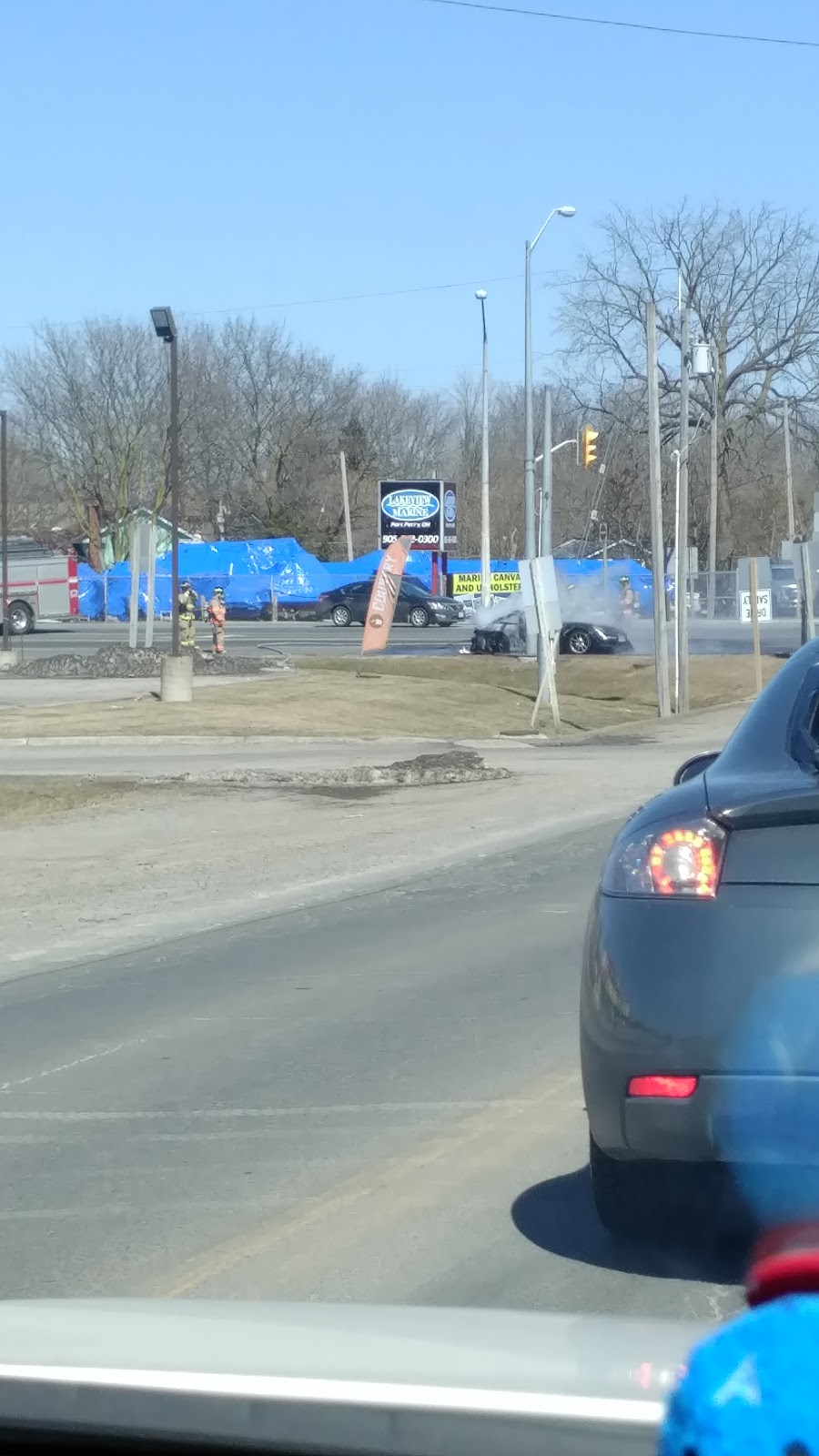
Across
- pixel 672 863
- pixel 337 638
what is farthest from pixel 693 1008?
pixel 337 638

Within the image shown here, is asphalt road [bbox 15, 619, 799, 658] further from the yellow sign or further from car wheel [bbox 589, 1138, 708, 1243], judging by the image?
car wheel [bbox 589, 1138, 708, 1243]

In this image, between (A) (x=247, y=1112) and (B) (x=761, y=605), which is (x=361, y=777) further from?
(B) (x=761, y=605)

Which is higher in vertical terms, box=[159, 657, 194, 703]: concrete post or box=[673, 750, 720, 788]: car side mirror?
box=[673, 750, 720, 788]: car side mirror

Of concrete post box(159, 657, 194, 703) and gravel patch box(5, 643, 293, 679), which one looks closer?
concrete post box(159, 657, 194, 703)

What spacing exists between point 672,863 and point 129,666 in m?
32.4

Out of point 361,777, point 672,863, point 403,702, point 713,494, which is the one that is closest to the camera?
point 672,863

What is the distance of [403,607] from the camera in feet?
193

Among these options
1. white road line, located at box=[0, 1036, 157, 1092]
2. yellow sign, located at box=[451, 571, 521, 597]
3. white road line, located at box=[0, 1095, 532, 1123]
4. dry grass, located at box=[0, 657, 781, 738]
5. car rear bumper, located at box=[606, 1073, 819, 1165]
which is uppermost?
yellow sign, located at box=[451, 571, 521, 597]

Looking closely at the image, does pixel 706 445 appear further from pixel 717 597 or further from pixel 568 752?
pixel 568 752

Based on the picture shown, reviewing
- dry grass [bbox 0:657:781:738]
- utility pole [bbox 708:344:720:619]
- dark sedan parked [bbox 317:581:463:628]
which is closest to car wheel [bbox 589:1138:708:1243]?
dry grass [bbox 0:657:781:738]

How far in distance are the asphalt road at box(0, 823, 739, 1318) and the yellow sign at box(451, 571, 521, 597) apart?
59263mm

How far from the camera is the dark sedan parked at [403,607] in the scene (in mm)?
58438

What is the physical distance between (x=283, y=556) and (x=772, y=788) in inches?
2682

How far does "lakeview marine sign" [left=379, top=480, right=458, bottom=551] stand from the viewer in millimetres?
69262
